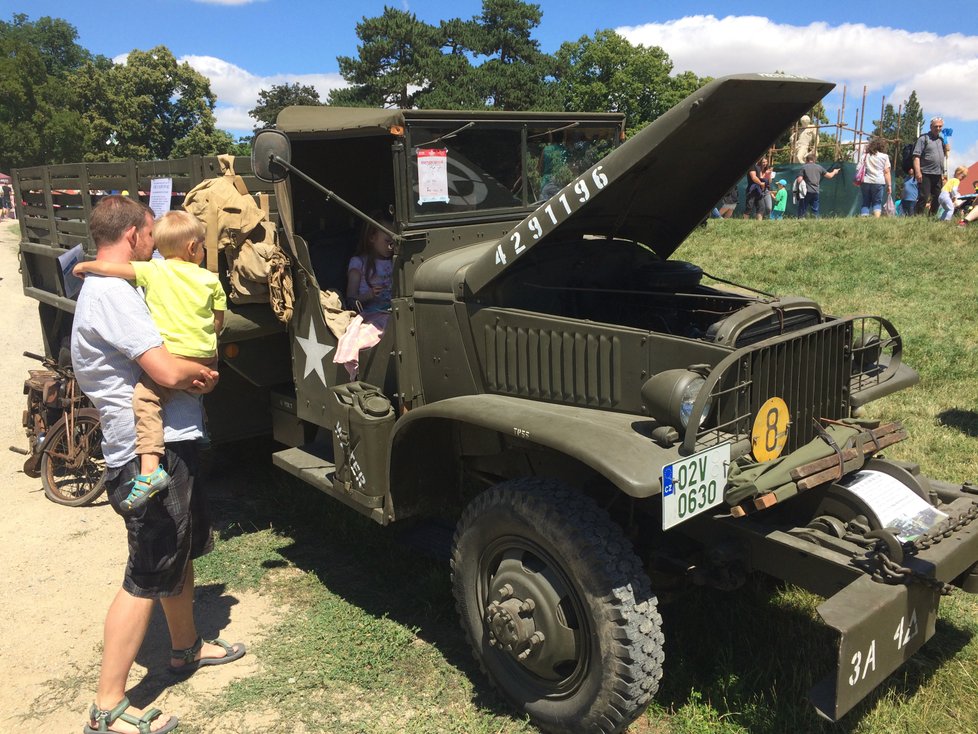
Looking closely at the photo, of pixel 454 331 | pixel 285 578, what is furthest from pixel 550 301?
pixel 285 578

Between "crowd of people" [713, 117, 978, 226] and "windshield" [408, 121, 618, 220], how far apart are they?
25.7 ft

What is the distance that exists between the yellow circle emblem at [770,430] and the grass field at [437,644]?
3.05 feet

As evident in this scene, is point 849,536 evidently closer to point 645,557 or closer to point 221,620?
point 645,557

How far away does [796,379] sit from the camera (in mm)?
3090

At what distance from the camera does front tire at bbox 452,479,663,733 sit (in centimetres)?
274

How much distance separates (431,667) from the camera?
3.54 metres

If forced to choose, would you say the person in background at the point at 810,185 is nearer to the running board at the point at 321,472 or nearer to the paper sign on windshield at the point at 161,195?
the paper sign on windshield at the point at 161,195

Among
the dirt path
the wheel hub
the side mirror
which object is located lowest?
the dirt path

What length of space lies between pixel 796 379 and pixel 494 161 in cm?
187

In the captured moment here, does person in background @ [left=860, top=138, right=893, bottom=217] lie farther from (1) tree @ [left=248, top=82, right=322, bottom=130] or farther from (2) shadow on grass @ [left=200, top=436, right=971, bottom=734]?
(1) tree @ [left=248, top=82, right=322, bottom=130]

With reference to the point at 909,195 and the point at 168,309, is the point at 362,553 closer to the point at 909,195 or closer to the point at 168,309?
the point at 168,309

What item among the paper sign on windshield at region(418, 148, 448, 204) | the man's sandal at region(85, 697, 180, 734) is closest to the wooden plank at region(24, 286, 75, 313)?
the paper sign on windshield at region(418, 148, 448, 204)

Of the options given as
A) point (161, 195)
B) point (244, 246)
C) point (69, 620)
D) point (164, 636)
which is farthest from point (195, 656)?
point (161, 195)

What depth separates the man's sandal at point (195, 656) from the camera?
354cm
